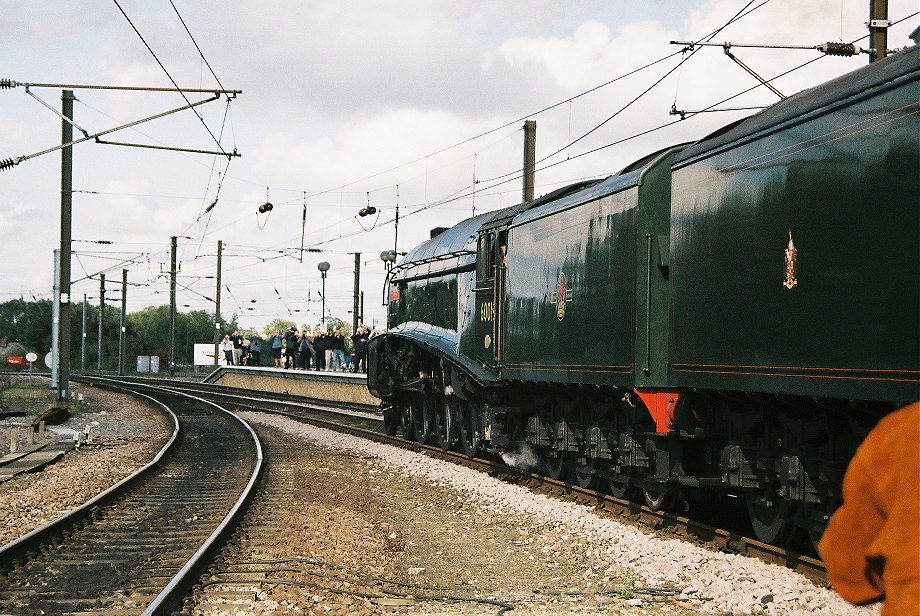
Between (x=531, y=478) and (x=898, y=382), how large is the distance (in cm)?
815

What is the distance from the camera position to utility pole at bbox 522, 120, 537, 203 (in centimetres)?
2398

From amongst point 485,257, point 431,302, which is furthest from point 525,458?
point 431,302

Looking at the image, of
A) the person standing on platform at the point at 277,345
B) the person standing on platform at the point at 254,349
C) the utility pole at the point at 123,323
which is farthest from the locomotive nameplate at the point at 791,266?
the utility pole at the point at 123,323

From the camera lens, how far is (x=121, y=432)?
23906 mm

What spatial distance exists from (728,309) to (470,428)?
29.1ft

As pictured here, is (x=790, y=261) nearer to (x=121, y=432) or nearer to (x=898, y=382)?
(x=898, y=382)

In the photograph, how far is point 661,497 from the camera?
1097 centimetres

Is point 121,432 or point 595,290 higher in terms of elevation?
point 595,290

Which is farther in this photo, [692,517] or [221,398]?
[221,398]

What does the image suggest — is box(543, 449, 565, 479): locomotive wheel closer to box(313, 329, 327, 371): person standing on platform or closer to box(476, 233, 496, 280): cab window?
box(476, 233, 496, 280): cab window

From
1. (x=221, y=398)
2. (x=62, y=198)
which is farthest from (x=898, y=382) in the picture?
(x=221, y=398)

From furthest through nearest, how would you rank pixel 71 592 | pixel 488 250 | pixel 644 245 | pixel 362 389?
1. pixel 362 389
2. pixel 488 250
3. pixel 644 245
4. pixel 71 592

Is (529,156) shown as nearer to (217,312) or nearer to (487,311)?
(487,311)

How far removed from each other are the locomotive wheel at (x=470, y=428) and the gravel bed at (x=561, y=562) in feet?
8.19
